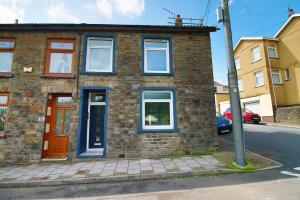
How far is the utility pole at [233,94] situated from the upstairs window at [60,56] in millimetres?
7056

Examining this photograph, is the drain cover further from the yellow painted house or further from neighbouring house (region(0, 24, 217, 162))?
the yellow painted house

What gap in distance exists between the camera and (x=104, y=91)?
8891mm

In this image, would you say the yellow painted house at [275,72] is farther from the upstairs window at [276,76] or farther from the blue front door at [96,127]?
the blue front door at [96,127]

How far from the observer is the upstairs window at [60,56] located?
8.86 meters

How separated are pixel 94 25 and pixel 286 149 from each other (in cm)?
1077

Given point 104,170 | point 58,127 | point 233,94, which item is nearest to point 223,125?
point 233,94

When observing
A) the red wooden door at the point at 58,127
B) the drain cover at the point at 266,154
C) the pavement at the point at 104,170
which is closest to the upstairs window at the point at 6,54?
the red wooden door at the point at 58,127

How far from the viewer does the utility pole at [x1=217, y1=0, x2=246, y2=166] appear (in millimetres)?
6723

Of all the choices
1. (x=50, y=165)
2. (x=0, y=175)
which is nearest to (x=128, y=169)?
(x=50, y=165)

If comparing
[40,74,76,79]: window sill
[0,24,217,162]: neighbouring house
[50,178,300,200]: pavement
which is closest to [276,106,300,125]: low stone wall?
[0,24,217,162]: neighbouring house

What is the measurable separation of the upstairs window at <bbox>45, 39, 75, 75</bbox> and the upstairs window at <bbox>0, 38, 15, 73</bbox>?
179 cm

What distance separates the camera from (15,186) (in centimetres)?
570

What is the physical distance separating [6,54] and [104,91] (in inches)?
203

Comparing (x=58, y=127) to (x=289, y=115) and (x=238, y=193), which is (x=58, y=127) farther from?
(x=289, y=115)
